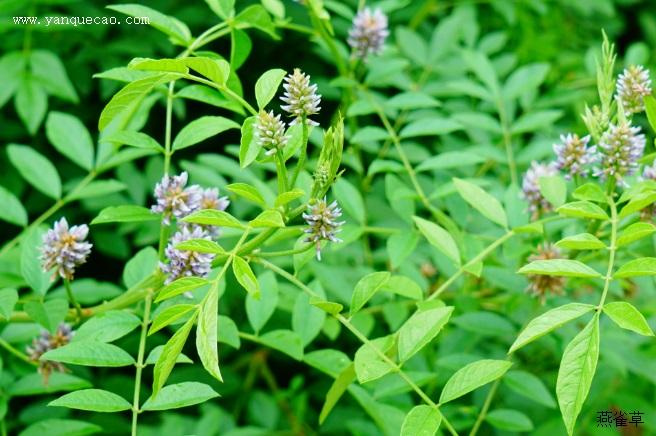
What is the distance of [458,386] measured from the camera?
4.01 ft

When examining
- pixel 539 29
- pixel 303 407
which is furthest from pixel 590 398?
pixel 539 29

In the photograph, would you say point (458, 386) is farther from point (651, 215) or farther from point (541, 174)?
point (541, 174)

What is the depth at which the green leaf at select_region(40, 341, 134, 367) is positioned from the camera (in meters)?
1.25

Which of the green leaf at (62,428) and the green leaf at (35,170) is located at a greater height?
the green leaf at (35,170)

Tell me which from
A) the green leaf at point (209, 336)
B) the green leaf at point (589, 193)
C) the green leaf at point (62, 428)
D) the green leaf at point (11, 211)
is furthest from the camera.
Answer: the green leaf at point (11, 211)

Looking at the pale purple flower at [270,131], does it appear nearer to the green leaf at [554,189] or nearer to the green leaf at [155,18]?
the green leaf at [155,18]

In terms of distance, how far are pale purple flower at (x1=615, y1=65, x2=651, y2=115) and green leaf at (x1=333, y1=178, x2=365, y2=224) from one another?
61cm

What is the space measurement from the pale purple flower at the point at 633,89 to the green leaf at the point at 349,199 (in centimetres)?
61

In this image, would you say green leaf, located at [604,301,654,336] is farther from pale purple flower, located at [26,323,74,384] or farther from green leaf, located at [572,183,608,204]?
pale purple flower, located at [26,323,74,384]

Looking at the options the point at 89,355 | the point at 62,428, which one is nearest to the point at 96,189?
the point at 62,428

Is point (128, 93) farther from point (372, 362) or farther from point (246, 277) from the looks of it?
point (372, 362)

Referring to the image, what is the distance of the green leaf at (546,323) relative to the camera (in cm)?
109

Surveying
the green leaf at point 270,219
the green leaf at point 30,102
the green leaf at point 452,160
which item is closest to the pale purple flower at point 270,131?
the green leaf at point 270,219

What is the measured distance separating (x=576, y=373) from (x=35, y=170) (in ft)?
4.32
